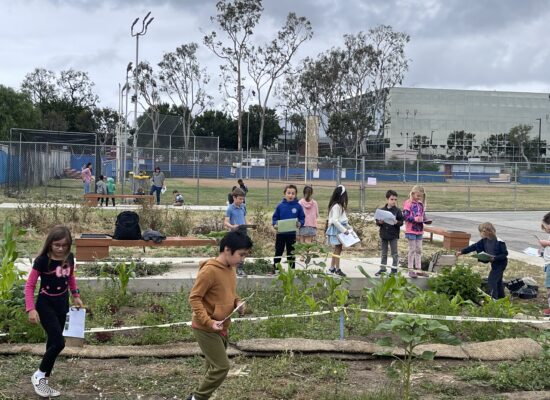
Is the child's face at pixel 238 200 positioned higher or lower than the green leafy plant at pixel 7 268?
higher

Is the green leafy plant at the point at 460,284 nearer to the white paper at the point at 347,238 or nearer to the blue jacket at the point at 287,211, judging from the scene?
the white paper at the point at 347,238

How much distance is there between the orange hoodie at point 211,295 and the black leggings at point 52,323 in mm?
1242

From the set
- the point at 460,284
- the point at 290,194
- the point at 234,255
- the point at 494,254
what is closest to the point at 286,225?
the point at 290,194

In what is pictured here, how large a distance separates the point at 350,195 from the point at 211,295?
3228 centimetres

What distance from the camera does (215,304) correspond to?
14.2 feet

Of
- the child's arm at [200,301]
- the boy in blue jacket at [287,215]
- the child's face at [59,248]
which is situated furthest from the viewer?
the boy in blue jacket at [287,215]

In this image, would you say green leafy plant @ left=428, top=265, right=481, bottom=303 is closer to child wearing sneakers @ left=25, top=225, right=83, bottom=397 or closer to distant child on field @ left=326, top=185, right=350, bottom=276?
distant child on field @ left=326, top=185, right=350, bottom=276

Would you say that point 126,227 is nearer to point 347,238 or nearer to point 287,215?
point 287,215

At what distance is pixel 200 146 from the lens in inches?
2442

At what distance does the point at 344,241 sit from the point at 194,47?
69619 millimetres

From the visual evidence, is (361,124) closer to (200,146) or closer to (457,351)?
(200,146)

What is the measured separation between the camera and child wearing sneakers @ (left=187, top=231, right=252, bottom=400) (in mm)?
4223

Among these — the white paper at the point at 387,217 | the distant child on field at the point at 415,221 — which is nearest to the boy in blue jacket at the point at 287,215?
the white paper at the point at 387,217

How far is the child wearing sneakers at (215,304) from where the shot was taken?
4223 millimetres
